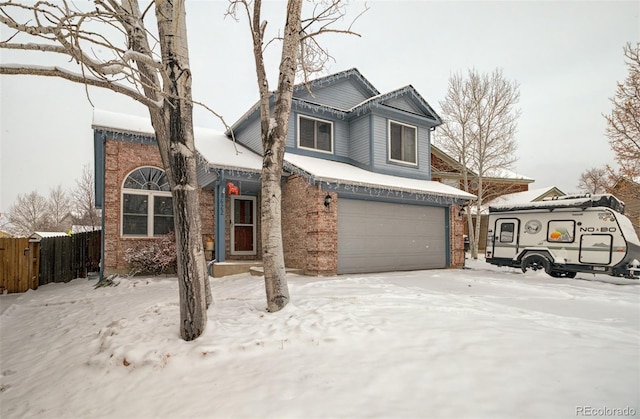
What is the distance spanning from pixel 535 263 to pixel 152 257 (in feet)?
41.9

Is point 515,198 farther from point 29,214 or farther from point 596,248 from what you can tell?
point 29,214

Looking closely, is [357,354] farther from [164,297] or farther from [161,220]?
[161,220]

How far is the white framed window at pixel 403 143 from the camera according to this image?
513 inches

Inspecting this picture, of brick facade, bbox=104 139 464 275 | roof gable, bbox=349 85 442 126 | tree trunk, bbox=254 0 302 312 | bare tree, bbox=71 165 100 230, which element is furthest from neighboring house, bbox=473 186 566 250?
bare tree, bbox=71 165 100 230

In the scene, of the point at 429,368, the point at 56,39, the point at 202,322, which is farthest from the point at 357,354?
the point at 56,39

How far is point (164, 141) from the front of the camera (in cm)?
429

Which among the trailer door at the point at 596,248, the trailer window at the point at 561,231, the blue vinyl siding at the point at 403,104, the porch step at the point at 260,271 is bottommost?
the porch step at the point at 260,271

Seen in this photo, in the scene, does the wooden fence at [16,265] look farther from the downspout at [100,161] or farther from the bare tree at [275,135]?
the bare tree at [275,135]

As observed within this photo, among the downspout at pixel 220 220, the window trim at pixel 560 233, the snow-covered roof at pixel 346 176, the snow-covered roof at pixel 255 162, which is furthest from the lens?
the window trim at pixel 560 233

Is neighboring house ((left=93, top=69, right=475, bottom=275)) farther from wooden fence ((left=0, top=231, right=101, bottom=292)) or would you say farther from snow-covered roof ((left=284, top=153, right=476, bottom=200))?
wooden fence ((left=0, top=231, right=101, bottom=292))

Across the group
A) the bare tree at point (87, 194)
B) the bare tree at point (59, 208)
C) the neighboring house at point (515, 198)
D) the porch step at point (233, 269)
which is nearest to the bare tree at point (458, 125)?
the neighboring house at point (515, 198)

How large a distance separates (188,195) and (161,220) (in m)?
8.11

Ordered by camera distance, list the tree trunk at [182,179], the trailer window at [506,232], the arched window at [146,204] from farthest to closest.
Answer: the trailer window at [506,232], the arched window at [146,204], the tree trunk at [182,179]

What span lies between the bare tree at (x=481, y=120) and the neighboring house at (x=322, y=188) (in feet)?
19.9
